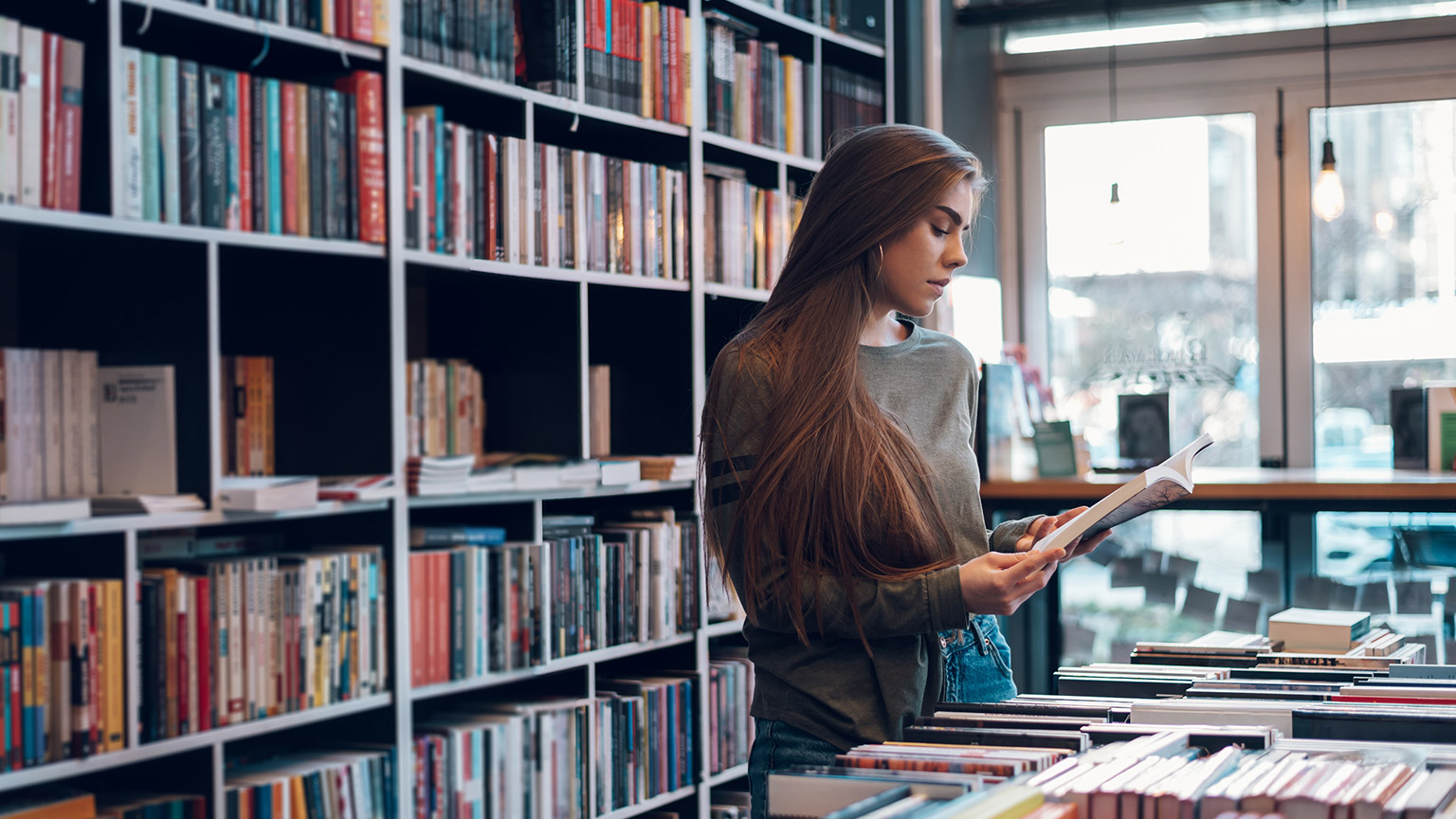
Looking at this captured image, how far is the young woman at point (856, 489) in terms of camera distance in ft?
4.83

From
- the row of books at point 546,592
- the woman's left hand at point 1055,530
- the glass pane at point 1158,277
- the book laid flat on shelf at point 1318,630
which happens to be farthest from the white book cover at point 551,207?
the glass pane at point 1158,277

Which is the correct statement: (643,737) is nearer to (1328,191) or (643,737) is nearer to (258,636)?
(258,636)

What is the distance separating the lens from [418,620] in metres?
2.26

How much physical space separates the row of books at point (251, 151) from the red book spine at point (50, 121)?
0.09m

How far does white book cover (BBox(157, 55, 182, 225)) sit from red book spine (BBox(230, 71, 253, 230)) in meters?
0.10

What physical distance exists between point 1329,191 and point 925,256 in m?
2.86

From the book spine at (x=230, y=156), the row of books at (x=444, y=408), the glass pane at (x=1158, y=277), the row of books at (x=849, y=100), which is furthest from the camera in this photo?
the glass pane at (x=1158, y=277)

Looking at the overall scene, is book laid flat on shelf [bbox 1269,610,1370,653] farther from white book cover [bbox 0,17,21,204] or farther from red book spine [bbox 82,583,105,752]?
white book cover [bbox 0,17,21,204]

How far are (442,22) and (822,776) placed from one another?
1.69 metres

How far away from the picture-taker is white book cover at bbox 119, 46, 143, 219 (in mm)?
1809

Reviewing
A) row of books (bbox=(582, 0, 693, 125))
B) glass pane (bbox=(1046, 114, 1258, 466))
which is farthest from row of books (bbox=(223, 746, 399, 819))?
glass pane (bbox=(1046, 114, 1258, 466))

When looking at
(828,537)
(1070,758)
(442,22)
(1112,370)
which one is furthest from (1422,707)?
(1112,370)

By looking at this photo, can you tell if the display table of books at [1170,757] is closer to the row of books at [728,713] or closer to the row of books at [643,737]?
the row of books at [643,737]

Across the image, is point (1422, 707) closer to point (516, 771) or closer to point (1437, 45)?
point (516, 771)
